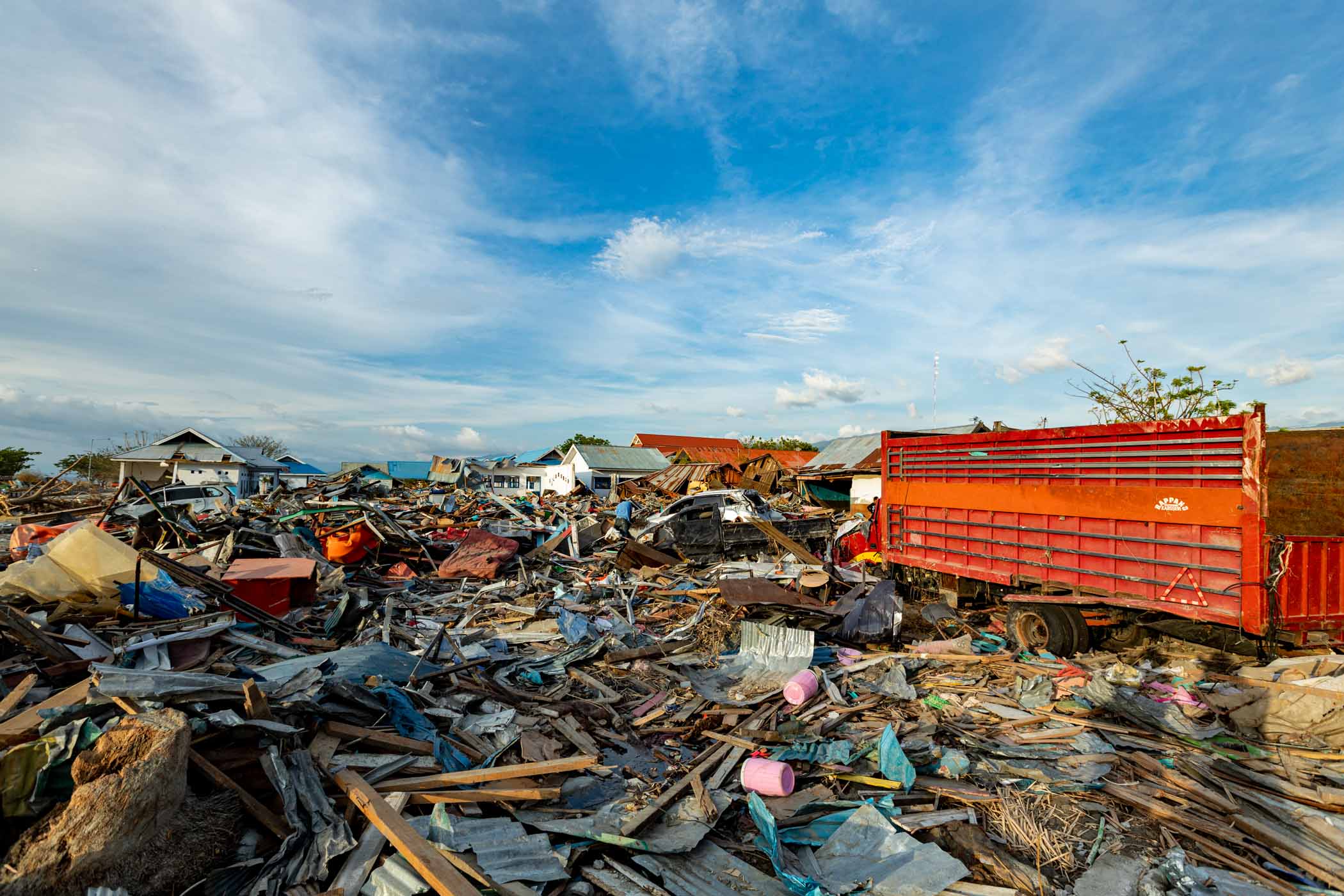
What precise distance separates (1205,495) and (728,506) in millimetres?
10528

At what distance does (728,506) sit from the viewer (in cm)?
1633

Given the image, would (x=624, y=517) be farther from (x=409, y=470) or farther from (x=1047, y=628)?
(x=409, y=470)

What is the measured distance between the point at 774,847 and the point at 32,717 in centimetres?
463

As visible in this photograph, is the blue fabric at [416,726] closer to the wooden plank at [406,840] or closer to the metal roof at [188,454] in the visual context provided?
the wooden plank at [406,840]

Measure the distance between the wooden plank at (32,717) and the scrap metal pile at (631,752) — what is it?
0.02 metres

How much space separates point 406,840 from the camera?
11.8ft

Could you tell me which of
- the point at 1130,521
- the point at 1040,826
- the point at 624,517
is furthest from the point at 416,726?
the point at 624,517

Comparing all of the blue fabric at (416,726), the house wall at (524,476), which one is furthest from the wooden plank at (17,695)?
the house wall at (524,476)

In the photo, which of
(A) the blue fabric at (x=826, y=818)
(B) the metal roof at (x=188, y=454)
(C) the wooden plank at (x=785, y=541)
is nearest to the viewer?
(A) the blue fabric at (x=826, y=818)

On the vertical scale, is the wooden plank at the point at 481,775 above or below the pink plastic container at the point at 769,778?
above

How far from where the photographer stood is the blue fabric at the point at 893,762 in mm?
5090

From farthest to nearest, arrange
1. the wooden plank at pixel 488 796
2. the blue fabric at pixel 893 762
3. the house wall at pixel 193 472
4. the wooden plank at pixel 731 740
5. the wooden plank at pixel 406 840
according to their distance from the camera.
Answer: the house wall at pixel 193 472, the wooden plank at pixel 731 740, the blue fabric at pixel 893 762, the wooden plank at pixel 488 796, the wooden plank at pixel 406 840

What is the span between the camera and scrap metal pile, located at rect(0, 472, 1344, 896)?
11.6 feet

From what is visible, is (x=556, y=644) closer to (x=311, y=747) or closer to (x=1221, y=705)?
(x=311, y=747)
